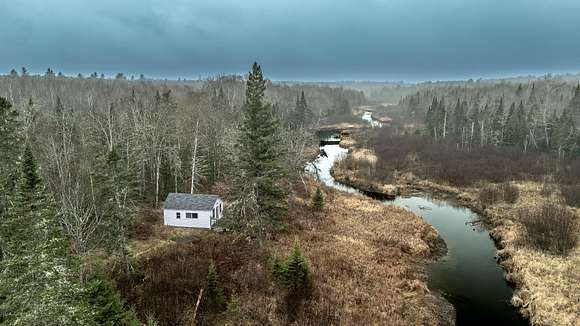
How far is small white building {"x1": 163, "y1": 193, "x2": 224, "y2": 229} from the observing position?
31953 millimetres

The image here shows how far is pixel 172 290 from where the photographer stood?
2173cm

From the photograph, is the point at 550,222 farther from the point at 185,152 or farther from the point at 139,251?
the point at 185,152

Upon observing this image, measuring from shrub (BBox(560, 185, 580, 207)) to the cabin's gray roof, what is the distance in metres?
35.3

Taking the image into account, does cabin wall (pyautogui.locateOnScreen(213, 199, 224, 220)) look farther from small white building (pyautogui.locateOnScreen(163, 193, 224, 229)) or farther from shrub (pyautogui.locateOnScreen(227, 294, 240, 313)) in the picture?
shrub (pyautogui.locateOnScreen(227, 294, 240, 313))

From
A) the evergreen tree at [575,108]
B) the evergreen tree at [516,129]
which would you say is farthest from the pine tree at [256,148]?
the evergreen tree at [575,108]

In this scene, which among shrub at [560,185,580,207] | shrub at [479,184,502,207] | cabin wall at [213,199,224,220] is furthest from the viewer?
shrub at [479,184,502,207]

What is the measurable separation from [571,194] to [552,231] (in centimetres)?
1303

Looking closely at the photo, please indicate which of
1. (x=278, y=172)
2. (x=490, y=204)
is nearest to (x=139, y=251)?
(x=278, y=172)

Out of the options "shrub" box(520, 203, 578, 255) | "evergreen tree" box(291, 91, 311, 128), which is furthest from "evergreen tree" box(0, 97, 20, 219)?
"evergreen tree" box(291, 91, 311, 128)

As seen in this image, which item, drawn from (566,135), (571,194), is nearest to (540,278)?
(571,194)

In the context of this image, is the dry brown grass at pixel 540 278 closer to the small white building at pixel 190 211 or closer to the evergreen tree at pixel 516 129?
the small white building at pixel 190 211

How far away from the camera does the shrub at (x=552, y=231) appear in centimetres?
2875

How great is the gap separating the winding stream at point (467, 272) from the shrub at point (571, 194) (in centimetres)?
907

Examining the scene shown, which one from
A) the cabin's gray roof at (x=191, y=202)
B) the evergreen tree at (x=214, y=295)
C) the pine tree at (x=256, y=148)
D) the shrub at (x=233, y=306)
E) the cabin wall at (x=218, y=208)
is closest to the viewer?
the shrub at (x=233, y=306)
